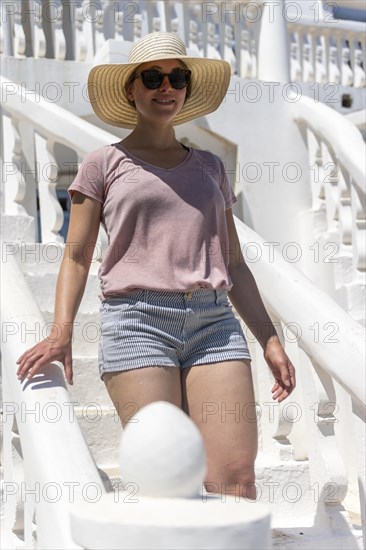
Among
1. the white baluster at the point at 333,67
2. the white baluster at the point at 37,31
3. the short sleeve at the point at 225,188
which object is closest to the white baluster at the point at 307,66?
the white baluster at the point at 333,67

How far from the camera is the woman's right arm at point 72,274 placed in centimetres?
245

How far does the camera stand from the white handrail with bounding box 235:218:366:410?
2.95 m

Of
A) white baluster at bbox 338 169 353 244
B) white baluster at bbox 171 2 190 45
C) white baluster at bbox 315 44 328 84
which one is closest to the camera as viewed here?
white baluster at bbox 338 169 353 244

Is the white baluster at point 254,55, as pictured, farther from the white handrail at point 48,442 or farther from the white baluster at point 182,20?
the white handrail at point 48,442

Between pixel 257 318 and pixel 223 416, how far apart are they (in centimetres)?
39

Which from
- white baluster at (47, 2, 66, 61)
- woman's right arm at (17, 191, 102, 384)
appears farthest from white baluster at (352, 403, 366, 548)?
white baluster at (47, 2, 66, 61)

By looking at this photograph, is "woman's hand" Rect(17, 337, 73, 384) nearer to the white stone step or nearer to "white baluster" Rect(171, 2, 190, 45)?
the white stone step

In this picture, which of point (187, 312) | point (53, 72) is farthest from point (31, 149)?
point (187, 312)

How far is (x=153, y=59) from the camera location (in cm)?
257

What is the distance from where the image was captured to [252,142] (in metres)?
6.84

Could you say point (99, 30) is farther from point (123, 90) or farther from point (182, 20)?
point (123, 90)

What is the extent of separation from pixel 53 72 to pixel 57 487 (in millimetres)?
4437

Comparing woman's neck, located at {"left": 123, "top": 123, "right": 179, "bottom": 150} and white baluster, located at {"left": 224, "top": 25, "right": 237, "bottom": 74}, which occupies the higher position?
white baluster, located at {"left": 224, "top": 25, "right": 237, "bottom": 74}

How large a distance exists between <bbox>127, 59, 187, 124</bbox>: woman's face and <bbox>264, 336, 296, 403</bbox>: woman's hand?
0.70m
